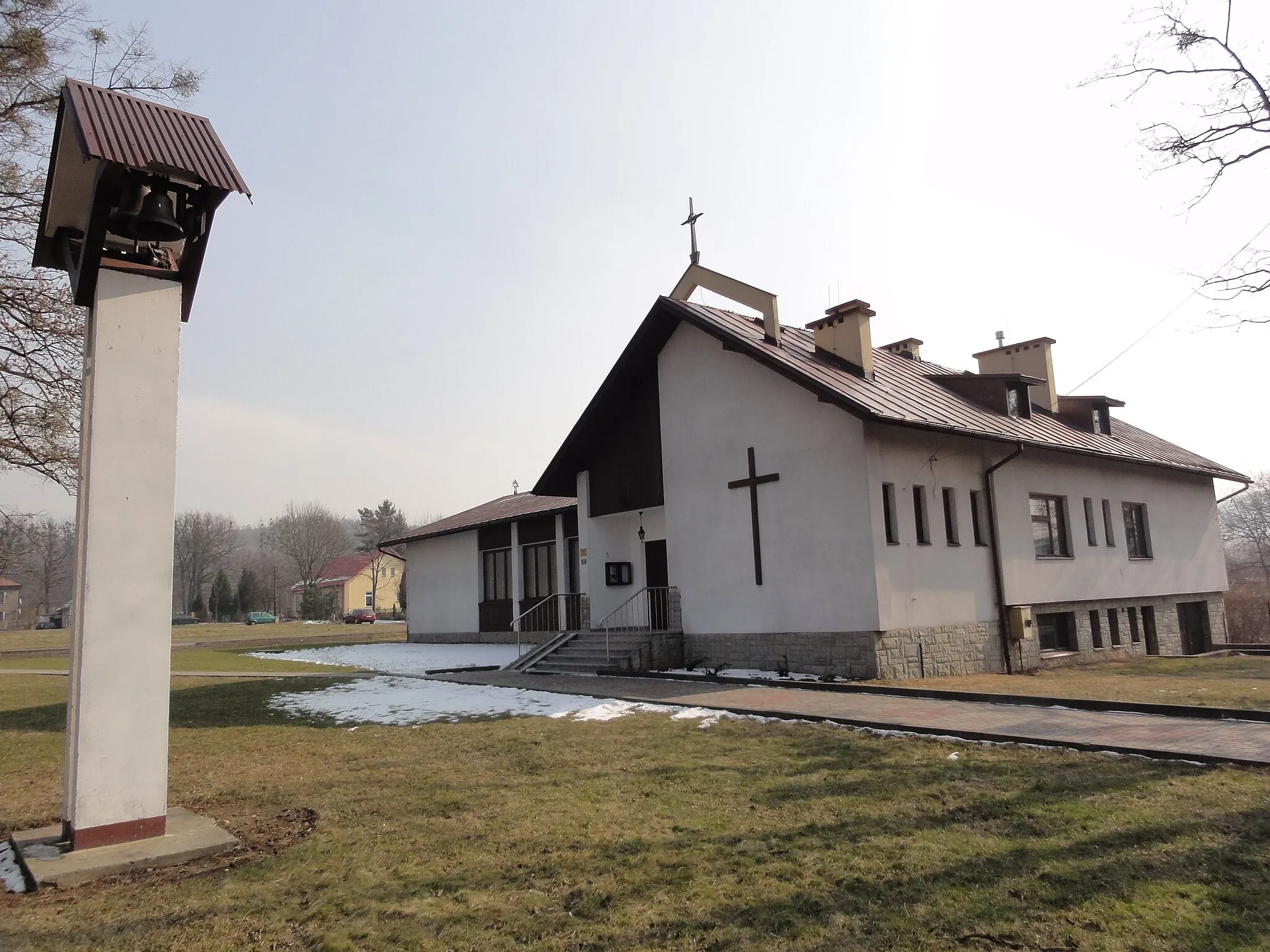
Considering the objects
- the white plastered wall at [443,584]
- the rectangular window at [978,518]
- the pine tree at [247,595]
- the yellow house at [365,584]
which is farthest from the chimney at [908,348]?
the pine tree at [247,595]

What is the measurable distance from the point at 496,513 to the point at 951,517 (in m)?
15.8

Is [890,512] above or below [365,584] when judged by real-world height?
below

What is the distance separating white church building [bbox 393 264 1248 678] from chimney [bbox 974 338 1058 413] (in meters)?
0.04

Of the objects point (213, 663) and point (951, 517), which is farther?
point (213, 663)

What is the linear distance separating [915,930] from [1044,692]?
27.3 feet

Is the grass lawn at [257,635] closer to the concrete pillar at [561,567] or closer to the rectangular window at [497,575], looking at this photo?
the rectangular window at [497,575]

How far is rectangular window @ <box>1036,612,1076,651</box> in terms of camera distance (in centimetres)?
1700

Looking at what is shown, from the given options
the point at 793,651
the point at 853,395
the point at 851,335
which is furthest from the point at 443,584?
the point at 853,395

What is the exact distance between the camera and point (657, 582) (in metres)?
18.5

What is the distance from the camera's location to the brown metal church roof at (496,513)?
2420 cm

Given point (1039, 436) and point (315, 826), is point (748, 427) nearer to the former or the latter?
point (1039, 436)

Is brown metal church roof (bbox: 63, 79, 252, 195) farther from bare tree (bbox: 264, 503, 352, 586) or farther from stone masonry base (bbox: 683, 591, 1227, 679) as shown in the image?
bare tree (bbox: 264, 503, 352, 586)

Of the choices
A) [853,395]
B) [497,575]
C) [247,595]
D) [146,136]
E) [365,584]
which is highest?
[146,136]

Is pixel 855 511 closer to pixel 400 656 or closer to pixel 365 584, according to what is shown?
pixel 400 656
